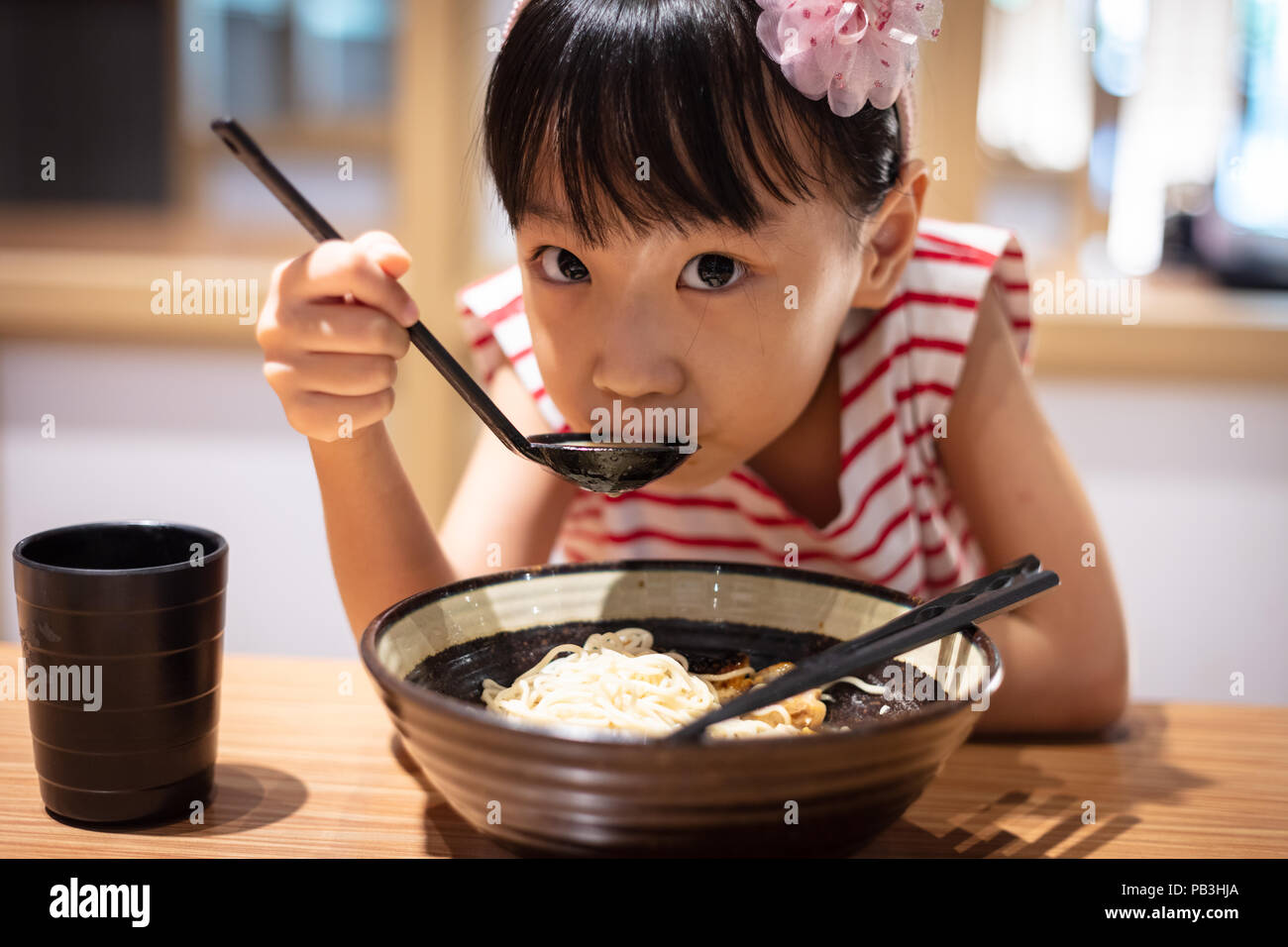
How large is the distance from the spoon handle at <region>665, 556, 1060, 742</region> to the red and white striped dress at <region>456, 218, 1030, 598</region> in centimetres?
39

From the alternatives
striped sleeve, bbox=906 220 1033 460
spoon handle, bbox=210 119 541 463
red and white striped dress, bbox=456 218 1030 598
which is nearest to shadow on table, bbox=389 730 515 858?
spoon handle, bbox=210 119 541 463

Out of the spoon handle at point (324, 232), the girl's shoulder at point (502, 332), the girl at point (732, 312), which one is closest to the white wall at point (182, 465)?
the girl's shoulder at point (502, 332)

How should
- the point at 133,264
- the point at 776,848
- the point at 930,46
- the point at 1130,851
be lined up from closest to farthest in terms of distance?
the point at 776,848
the point at 1130,851
the point at 930,46
the point at 133,264

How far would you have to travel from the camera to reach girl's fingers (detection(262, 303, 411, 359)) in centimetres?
85

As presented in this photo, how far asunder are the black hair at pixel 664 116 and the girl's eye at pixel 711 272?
4cm

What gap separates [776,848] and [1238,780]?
50 cm

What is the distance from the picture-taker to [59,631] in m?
0.72

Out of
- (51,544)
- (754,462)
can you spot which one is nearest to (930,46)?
(754,462)

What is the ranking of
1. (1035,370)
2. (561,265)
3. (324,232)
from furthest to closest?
(1035,370)
(561,265)
(324,232)

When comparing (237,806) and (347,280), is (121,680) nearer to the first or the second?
(237,806)

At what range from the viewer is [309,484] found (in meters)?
2.32

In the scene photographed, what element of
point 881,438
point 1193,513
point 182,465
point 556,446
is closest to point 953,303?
point 881,438

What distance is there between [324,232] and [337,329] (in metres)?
0.07
